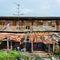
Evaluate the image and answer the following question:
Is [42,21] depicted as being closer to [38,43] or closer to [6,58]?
[38,43]

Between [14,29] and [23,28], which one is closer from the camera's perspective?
[23,28]

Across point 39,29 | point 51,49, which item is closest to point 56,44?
point 51,49

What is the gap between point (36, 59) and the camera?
121 ft

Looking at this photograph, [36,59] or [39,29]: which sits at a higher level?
[39,29]

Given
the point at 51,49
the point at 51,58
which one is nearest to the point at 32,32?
the point at 51,49

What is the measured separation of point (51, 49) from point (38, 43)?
9.51 ft

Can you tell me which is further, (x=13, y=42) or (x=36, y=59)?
(x=13, y=42)

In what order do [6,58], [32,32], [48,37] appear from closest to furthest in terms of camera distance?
[6,58], [48,37], [32,32]

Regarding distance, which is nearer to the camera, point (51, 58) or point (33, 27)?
point (51, 58)

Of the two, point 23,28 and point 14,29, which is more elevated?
point 23,28

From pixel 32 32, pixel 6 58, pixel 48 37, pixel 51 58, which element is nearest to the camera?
pixel 6 58

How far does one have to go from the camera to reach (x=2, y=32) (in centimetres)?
5256

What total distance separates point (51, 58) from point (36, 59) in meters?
2.45

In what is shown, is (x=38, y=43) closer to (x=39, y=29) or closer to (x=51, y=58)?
(x=39, y=29)
